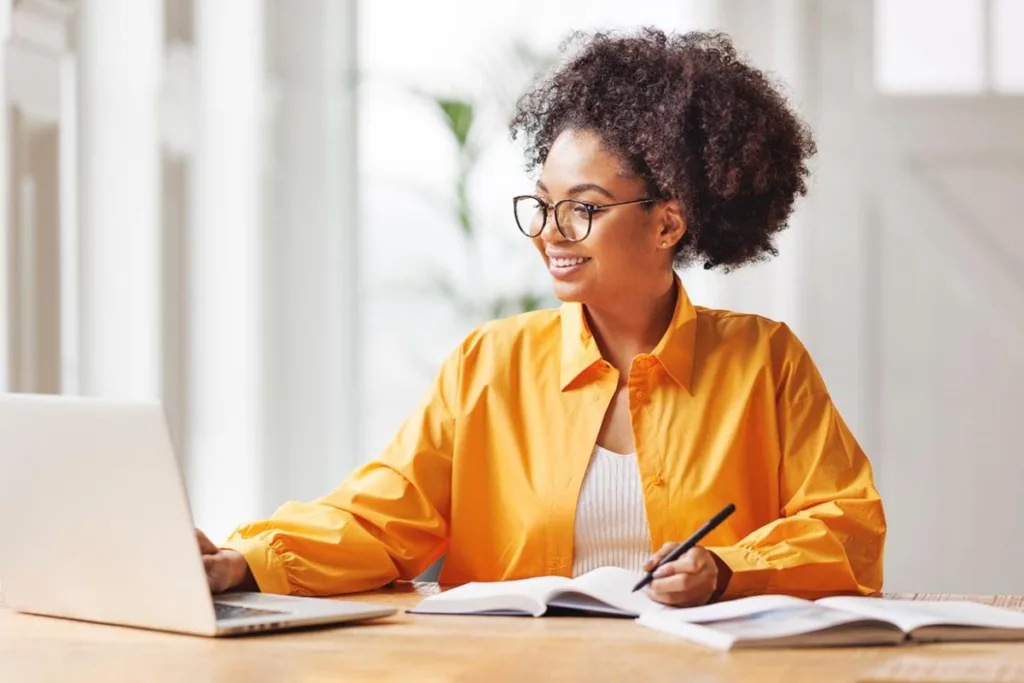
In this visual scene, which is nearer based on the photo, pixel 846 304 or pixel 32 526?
pixel 32 526

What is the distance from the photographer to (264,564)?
5.46ft

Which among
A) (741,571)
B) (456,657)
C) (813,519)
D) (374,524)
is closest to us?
(456,657)

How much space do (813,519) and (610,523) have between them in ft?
0.99

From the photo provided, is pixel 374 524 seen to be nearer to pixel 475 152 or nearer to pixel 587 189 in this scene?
pixel 587 189

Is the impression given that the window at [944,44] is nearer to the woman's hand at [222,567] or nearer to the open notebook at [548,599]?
the open notebook at [548,599]

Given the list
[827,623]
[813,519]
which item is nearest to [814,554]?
[813,519]

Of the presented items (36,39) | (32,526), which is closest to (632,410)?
(32,526)

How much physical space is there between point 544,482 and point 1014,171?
2.51 meters

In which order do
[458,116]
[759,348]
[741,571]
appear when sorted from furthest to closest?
[458,116] < [759,348] < [741,571]

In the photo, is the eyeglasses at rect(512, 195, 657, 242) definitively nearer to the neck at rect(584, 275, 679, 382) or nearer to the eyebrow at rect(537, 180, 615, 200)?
the eyebrow at rect(537, 180, 615, 200)

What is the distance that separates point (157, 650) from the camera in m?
1.35

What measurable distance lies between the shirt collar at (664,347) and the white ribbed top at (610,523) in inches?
6.0

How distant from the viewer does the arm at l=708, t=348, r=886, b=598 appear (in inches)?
65.7

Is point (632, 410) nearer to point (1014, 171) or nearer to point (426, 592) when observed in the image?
point (426, 592)
